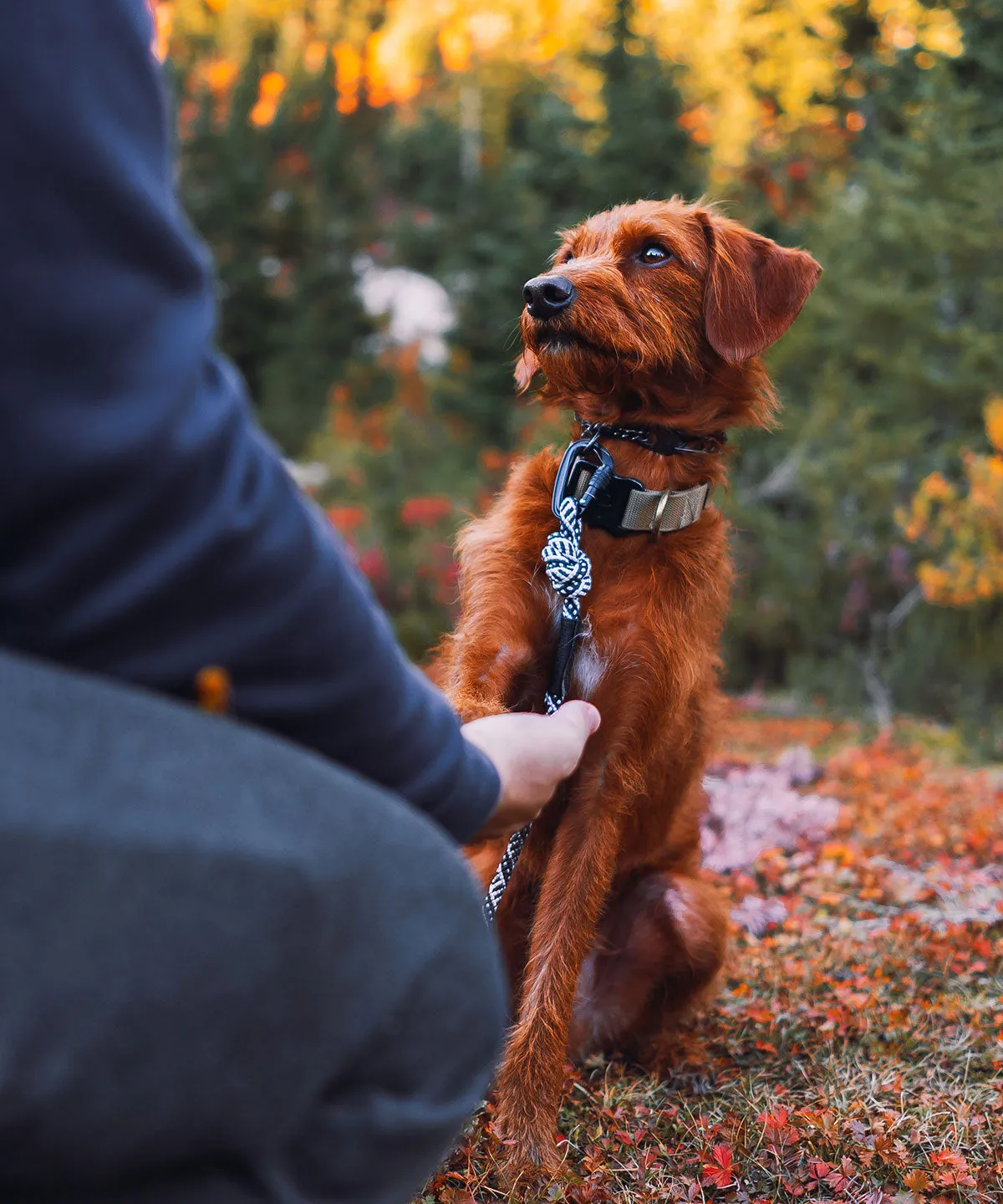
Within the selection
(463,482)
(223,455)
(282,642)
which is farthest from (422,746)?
(463,482)

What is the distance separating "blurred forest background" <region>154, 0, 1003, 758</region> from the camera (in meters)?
9.76

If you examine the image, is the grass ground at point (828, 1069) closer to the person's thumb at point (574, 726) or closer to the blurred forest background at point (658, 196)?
the person's thumb at point (574, 726)

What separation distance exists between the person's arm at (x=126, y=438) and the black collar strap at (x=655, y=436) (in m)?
1.55

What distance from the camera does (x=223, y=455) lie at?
1024mm

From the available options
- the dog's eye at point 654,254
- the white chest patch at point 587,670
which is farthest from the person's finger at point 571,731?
the dog's eye at point 654,254

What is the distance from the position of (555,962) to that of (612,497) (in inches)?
38.8

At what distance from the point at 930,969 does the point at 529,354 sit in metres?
2.19

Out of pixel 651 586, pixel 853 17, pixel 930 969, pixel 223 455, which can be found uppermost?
Result: pixel 853 17

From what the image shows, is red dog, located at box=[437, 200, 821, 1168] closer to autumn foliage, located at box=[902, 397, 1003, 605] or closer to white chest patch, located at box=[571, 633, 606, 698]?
white chest patch, located at box=[571, 633, 606, 698]

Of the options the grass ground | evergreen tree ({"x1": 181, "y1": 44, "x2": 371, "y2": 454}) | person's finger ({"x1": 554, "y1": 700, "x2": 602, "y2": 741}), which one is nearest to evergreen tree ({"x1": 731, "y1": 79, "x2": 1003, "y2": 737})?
the grass ground

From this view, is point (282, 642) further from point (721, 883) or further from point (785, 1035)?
point (721, 883)

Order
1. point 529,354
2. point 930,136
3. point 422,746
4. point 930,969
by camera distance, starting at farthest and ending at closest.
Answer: point 930,136 < point 930,969 < point 529,354 < point 422,746

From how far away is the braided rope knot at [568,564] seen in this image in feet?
7.31

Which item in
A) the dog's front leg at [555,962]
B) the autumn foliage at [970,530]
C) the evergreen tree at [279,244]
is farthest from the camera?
the evergreen tree at [279,244]
